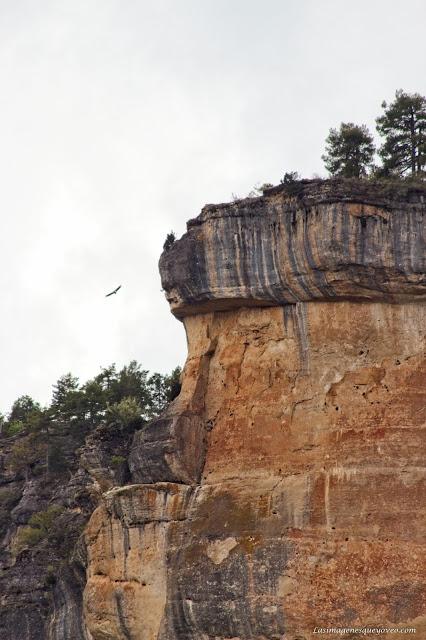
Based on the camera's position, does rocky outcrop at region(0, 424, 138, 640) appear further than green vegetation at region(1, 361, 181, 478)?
No

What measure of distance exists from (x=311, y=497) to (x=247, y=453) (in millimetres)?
3056

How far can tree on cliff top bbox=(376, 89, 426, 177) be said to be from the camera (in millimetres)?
49531

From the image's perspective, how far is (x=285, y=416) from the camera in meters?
44.1

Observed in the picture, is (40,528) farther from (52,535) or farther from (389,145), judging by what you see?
(389,145)

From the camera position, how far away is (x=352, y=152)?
51.2m

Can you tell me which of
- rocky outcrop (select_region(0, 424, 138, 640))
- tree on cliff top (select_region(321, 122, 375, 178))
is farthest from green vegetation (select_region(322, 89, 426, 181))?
rocky outcrop (select_region(0, 424, 138, 640))

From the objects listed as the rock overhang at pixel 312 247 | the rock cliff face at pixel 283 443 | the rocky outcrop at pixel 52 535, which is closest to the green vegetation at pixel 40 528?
the rocky outcrop at pixel 52 535

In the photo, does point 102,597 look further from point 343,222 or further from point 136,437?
point 343,222

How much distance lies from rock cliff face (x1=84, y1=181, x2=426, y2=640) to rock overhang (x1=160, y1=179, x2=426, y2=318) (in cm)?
4

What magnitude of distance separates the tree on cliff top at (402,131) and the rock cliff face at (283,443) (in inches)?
209

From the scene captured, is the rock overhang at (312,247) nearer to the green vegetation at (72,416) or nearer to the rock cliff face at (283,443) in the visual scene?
the rock cliff face at (283,443)

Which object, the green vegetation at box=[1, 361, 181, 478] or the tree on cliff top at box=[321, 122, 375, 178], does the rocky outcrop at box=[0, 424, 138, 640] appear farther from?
the tree on cliff top at box=[321, 122, 375, 178]

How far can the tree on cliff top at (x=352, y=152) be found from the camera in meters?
50.9

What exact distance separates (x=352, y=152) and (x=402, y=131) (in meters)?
1.95
